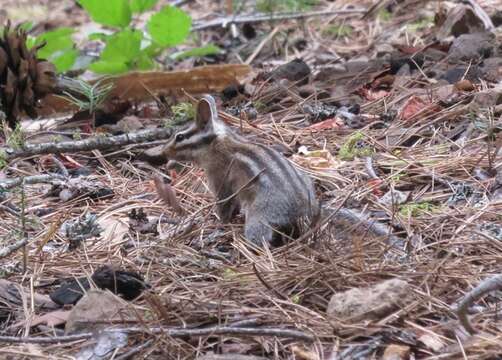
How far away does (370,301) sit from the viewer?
8.98 ft

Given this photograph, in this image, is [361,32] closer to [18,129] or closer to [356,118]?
[356,118]

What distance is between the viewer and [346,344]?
8.75 ft

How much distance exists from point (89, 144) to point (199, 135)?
786 millimetres

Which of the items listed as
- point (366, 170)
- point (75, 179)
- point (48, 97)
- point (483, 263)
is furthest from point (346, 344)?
point (48, 97)

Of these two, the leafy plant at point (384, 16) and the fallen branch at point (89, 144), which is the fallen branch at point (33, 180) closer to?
the fallen branch at point (89, 144)

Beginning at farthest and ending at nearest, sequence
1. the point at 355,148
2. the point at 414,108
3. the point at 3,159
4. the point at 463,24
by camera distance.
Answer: the point at 463,24, the point at 414,108, the point at 355,148, the point at 3,159

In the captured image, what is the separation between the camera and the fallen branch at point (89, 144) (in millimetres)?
4723

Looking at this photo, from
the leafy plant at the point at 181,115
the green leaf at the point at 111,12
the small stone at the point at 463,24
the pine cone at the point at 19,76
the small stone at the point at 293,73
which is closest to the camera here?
the leafy plant at the point at 181,115

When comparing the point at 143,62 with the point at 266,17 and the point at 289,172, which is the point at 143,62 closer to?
the point at 266,17

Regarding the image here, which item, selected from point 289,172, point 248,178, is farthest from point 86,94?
point 289,172

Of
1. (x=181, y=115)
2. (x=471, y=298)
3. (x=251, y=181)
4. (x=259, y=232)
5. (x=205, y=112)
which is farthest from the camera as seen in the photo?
(x=181, y=115)

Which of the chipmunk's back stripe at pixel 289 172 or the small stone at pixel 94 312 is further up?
the small stone at pixel 94 312

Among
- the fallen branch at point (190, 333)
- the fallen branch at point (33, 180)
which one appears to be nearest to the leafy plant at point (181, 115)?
the fallen branch at point (33, 180)

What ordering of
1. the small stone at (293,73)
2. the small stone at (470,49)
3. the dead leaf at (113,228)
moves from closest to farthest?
the dead leaf at (113,228)
the small stone at (470,49)
the small stone at (293,73)
